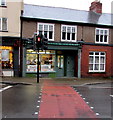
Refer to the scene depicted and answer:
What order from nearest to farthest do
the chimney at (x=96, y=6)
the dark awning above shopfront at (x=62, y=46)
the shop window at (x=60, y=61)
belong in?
the dark awning above shopfront at (x=62, y=46) < the shop window at (x=60, y=61) < the chimney at (x=96, y=6)

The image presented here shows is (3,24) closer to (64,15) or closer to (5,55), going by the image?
(5,55)

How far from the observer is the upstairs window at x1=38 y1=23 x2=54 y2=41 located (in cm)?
2005

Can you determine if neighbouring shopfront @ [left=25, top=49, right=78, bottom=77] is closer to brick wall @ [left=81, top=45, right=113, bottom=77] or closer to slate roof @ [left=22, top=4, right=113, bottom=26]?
brick wall @ [left=81, top=45, right=113, bottom=77]

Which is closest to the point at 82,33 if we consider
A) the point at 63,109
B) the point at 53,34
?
the point at 53,34

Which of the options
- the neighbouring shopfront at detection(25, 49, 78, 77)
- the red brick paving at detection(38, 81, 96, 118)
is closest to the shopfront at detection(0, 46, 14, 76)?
the neighbouring shopfront at detection(25, 49, 78, 77)

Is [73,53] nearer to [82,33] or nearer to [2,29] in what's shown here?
[82,33]

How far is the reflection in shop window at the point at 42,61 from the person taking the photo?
2011 centimetres

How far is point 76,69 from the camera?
2125 cm

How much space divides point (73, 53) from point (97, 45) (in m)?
2.61

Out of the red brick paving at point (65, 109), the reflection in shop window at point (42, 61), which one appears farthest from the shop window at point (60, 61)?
the red brick paving at point (65, 109)

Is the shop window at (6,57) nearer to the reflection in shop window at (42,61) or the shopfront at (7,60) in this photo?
the shopfront at (7,60)

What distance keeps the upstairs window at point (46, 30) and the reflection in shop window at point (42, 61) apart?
5.09ft

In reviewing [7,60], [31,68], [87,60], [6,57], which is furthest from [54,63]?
[6,57]

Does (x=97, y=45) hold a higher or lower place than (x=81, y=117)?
higher
